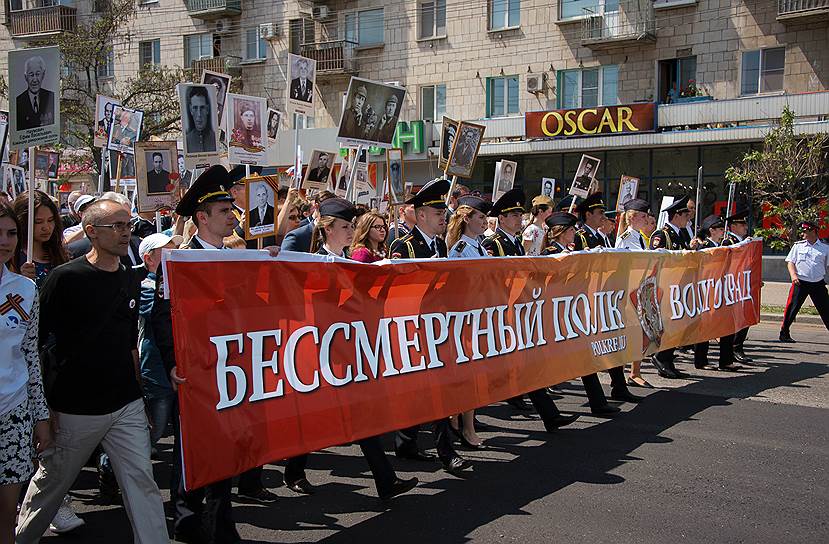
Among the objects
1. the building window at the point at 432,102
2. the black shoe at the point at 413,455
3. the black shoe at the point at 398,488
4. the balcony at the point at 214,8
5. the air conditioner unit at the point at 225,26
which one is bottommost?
the black shoe at the point at 413,455

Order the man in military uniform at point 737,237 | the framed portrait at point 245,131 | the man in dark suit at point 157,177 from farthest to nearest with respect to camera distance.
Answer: the man in military uniform at point 737,237
the framed portrait at point 245,131
the man in dark suit at point 157,177

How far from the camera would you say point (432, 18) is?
31875 mm

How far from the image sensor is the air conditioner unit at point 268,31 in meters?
35.2

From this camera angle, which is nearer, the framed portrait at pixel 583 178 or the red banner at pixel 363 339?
the red banner at pixel 363 339

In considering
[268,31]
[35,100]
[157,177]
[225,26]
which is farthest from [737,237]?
[225,26]

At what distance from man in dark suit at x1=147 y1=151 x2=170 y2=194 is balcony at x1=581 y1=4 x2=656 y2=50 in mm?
21159

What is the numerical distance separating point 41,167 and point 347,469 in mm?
11632

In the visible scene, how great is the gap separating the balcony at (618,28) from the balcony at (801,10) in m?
3.76

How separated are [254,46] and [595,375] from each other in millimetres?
30894

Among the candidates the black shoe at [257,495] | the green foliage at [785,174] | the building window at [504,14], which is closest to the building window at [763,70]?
the green foliage at [785,174]

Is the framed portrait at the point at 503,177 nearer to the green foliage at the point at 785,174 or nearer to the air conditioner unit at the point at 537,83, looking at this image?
the green foliage at the point at 785,174

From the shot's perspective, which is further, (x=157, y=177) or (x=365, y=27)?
(x=365, y=27)

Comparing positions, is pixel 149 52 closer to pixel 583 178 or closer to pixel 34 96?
pixel 583 178

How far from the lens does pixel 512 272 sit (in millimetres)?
7180
